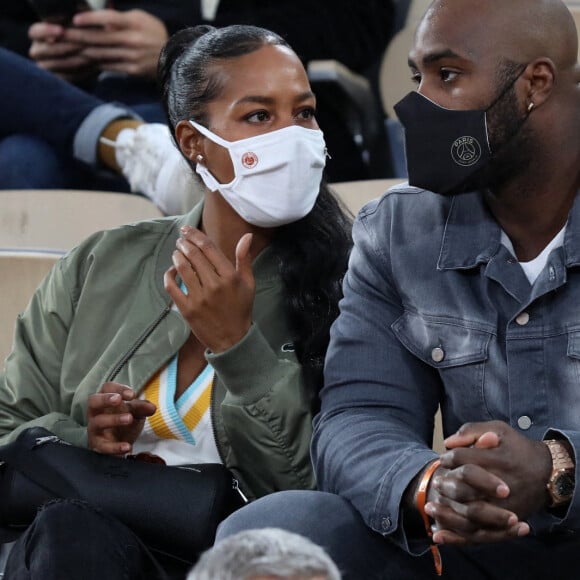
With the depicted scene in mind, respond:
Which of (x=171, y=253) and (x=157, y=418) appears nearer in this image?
(x=157, y=418)

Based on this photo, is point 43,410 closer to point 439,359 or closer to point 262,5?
point 439,359

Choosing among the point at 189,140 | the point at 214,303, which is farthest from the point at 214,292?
the point at 189,140

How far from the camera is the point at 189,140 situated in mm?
2449

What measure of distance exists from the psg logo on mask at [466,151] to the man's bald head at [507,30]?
0.40 feet

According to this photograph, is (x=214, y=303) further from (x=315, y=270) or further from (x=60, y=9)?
(x=60, y=9)

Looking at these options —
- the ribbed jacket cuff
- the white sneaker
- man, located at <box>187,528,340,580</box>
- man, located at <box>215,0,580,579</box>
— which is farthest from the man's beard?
the ribbed jacket cuff

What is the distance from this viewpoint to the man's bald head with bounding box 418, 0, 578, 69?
1.89 m

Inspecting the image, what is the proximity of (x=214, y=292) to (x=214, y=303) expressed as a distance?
0.02m

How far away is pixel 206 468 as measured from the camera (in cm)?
203

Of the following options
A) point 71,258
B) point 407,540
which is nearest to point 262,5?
point 71,258

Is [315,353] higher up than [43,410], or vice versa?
[315,353]

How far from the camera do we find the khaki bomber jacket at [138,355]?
6.91 ft

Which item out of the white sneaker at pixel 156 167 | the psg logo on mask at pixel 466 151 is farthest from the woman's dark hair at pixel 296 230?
the psg logo on mask at pixel 466 151

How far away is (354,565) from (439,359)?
35 centimetres
